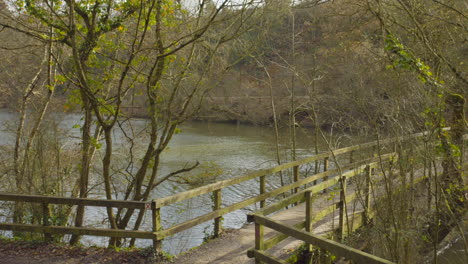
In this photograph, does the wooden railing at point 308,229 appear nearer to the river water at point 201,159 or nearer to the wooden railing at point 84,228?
the wooden railing at point 84,228

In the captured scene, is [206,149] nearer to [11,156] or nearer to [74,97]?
[11,156]

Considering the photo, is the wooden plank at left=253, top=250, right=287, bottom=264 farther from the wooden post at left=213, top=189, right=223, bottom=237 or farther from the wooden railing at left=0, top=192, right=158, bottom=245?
the wooden post at left=213, top=189, right=223, bottom=237

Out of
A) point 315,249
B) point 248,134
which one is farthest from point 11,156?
point 248,134

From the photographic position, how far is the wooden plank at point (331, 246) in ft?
13.2

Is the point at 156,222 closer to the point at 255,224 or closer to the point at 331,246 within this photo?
the point at 255,224

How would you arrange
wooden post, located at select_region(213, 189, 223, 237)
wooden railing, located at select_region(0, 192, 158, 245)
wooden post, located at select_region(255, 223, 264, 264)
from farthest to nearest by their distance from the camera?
wooden post, located at select_region(213, 189, 223, 237) → wooden railing, located at select_region(0, 192, 158, 245) → wooden post, located at select_region(255, 223, 264, 264)

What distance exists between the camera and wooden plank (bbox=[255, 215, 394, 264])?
402 centimetres

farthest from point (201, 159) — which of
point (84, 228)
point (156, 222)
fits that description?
point (156, 222)

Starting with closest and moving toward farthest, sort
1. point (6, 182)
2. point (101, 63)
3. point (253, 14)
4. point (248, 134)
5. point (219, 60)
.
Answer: point (101, 63), point (253, 14), point (219, 60), point (6, 182), point (248, 134)

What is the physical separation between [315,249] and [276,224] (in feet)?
5.96

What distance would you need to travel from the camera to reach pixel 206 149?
23172 millimetres

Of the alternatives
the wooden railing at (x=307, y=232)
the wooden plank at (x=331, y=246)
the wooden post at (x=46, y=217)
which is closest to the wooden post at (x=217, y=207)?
the wooden railing at (x=307, y=232)

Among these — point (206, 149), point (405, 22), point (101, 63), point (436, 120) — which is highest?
point (405, 22)

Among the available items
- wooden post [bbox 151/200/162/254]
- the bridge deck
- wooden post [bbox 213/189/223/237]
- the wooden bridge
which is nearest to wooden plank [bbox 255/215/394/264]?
the wooden bridge
